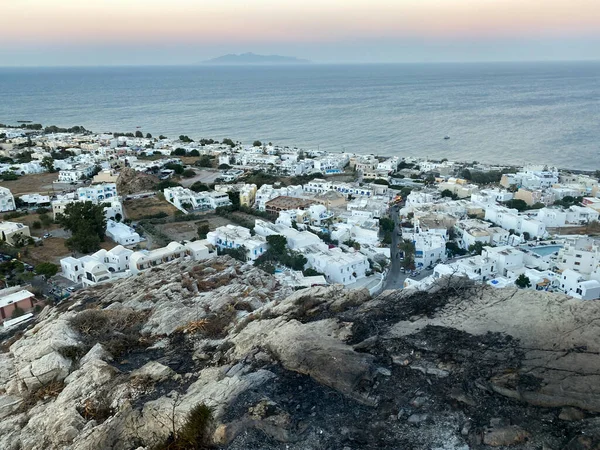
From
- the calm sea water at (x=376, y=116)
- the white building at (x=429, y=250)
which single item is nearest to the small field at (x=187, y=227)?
the white building at (x=429, y=250)

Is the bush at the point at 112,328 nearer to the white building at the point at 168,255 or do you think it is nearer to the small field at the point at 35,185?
the white building at the point at 168,255

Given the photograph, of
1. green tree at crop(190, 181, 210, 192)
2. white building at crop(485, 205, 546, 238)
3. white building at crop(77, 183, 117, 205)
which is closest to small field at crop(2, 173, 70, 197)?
white building at crop(77, 183, 117, 205)

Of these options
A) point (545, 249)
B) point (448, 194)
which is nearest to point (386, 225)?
point (545, 249)

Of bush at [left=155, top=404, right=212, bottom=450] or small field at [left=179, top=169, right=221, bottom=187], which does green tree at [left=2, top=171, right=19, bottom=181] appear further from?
bush at [left=155, top=404, right=212, bottom=450]

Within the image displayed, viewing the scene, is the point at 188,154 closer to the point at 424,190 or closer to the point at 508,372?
the point at 424,190

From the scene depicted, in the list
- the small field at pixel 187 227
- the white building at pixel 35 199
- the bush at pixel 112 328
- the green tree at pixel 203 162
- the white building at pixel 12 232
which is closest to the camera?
the bush at pixel 112 328

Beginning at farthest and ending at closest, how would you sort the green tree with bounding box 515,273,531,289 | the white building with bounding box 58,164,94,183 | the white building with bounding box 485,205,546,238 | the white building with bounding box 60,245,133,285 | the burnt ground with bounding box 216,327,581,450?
the white building with bounding box 58,164,94,183 < the white building with bounding box 485,205,546,238 < the green tree with bounding box 515,273,531,289 < the white building with bounding box 60,245,133,285 < the burnt ground with bounding box 216,327,581,450
